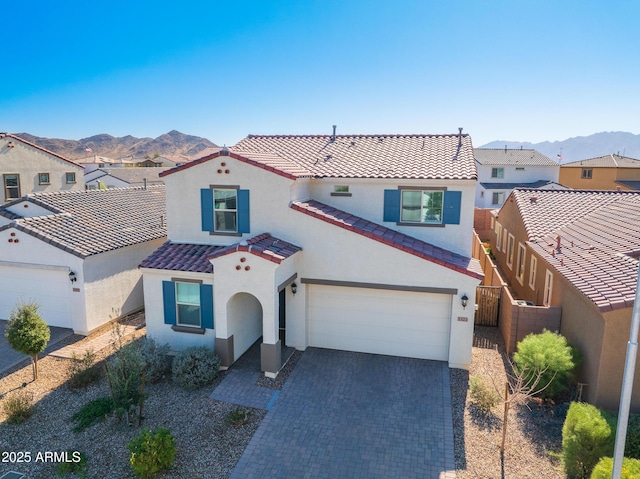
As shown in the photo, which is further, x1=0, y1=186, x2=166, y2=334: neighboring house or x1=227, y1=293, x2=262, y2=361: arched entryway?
x1=0, y1=186, x2=166, y2=334: neighboring house

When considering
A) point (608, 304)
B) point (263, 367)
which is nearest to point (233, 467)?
point (263, 367)

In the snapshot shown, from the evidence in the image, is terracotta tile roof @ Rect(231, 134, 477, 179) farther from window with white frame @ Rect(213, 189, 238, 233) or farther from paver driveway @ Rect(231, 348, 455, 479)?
paver driveway @ Rect(231, 348, 455, 479)

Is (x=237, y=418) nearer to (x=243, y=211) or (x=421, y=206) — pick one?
(x=243, y=211)

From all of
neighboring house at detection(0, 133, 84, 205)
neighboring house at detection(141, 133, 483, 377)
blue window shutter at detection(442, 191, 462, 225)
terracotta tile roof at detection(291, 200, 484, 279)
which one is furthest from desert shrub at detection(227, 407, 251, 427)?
neighboring house at detection(0, 133, 84, 205)

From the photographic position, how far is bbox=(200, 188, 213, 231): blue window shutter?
617 inches

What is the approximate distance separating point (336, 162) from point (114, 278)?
1019 cm

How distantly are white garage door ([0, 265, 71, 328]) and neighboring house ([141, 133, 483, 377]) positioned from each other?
466 centimetres

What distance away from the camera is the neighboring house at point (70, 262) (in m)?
16.8

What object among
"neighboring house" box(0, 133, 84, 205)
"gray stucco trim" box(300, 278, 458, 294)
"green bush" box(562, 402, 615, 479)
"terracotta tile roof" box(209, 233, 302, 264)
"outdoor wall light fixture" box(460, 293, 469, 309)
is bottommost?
"green bush" box(562, 402, 615, 479)

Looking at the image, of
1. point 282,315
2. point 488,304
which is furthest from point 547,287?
point 282,315

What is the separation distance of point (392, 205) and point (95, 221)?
43.6 feet

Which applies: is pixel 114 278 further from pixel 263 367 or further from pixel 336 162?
pixel 336 162

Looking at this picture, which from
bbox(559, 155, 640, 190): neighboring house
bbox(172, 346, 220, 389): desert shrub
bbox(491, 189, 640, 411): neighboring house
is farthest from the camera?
bbox(559, 155, 640, 190): neighboring house

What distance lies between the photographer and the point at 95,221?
1997cm
